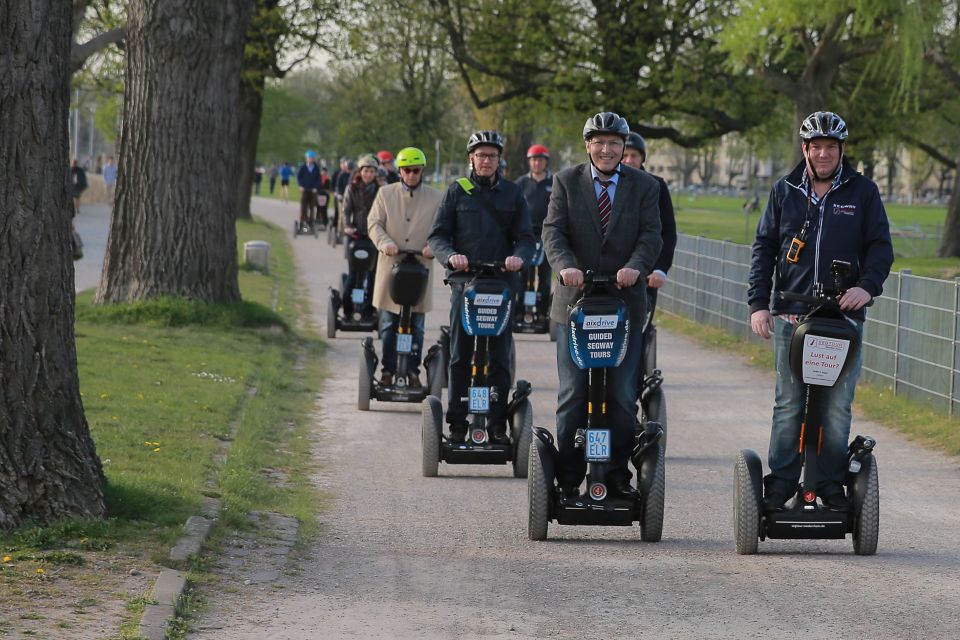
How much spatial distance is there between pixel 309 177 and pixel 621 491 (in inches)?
1267

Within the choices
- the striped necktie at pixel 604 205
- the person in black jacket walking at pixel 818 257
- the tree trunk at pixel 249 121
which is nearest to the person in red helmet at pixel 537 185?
the striped necktie at pixel 604 205

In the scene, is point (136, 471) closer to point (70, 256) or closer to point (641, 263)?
point (70, 256)

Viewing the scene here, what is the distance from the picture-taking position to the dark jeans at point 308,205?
4184 cm

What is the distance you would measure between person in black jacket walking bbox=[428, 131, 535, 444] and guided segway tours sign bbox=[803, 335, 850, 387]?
286 centimetres

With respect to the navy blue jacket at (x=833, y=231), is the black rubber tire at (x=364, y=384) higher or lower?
lower

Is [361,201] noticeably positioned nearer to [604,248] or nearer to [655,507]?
[604,248]

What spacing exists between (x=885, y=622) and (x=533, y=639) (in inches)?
53.1

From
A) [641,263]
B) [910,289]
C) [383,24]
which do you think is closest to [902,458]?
[910,289]

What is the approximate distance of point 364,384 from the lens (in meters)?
12.9

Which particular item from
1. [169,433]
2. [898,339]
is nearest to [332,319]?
[898,339]

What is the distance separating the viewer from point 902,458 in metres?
11.1

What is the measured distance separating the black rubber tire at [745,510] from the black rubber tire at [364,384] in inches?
217

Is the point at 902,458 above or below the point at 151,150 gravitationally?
below

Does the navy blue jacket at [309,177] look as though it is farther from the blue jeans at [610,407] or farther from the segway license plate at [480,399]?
the blue jeans at [610,407]
